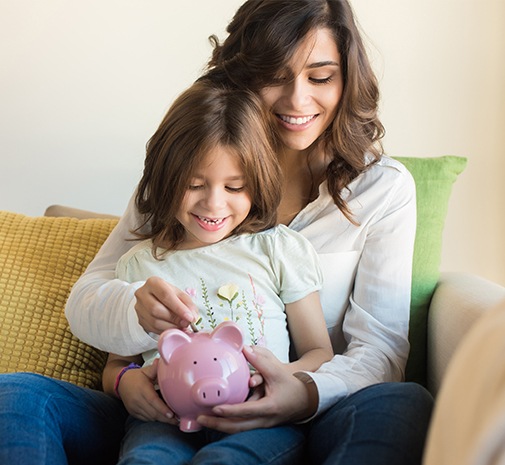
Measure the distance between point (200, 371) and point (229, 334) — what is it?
70 mm

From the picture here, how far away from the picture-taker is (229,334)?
1132 millimetres

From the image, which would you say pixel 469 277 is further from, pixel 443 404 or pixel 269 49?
pixel 443 404

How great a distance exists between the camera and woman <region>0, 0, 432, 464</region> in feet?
4.39

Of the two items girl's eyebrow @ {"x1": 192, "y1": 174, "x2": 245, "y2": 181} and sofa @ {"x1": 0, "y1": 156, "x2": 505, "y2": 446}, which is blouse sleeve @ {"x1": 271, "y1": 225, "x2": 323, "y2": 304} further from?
sofa @ {"x1": 0, "y1": 156, "x2": 505, "y2": 446}

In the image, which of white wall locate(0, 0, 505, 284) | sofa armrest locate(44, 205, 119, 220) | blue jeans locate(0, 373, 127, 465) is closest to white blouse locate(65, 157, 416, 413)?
blue jeans locate(0, 373, 127, 465)

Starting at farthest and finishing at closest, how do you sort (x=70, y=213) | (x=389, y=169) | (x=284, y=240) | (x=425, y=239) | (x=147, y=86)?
(x=147, y=86), (x=70, y=213), (x=425, y=239), (x=389, y=169), (x=284, y=240)

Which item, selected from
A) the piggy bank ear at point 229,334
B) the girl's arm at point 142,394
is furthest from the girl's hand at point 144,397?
the piggy bank ear at point 229,334

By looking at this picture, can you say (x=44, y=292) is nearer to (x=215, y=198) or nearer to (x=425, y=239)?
(x=215, y=198)

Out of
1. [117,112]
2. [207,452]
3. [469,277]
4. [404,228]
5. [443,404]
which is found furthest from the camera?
[117,112]

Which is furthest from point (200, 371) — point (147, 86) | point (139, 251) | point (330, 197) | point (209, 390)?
point (147, 86)

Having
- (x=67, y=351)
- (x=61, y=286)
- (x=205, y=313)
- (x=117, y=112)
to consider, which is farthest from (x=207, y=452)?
(x=117, y=112)

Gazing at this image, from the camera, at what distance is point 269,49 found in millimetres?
1387

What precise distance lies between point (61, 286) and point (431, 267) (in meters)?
0.71

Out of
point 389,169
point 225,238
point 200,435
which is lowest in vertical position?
point 200,435
